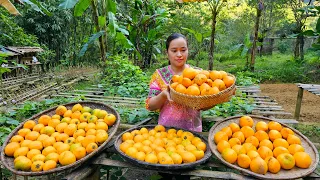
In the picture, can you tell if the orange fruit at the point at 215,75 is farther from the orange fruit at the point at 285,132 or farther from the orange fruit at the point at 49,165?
the orange fruit at the point at 49,165

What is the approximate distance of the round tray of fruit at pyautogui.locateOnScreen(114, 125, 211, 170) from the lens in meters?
1.48

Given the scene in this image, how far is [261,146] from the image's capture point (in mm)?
1608

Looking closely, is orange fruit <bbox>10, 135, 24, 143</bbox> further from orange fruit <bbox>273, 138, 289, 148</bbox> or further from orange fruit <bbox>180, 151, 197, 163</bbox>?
orange fruit <bbox>273, 138, 289, 148</bbox>

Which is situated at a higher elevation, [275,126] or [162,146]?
[275,126]

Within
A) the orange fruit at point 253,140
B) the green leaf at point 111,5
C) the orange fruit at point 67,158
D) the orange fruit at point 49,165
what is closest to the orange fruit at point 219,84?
the orange fruit at point 253,140

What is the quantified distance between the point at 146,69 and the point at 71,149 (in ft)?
25.8


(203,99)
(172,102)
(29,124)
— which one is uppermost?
(203,99)

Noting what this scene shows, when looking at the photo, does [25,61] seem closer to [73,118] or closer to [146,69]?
[146,69]

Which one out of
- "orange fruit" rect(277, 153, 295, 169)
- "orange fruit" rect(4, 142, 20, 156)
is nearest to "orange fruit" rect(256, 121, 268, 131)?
"orange fruit" rect(277, 153, 295, 169)

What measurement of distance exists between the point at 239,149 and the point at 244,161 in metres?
0.11

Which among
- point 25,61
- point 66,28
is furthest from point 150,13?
point 66,28

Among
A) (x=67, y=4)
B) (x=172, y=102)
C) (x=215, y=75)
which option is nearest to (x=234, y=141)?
(x=215, y=75)

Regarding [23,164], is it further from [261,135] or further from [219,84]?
[261,135]

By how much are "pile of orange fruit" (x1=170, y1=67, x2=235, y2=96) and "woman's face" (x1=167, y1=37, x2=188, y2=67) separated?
0.29 metres
